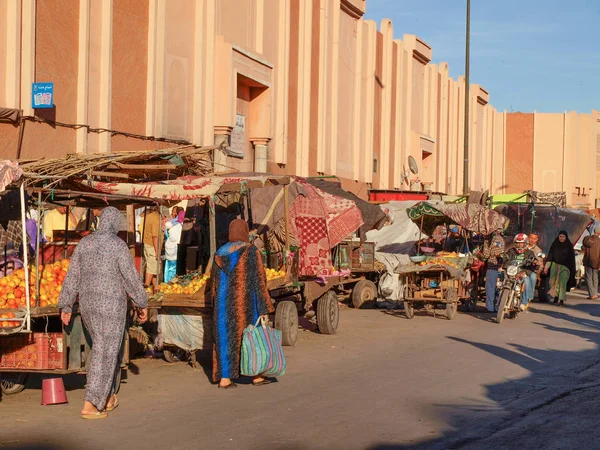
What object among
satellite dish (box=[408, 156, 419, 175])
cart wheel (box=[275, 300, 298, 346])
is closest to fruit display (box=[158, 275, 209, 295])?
cart wheel (box=[275, 300, 298, 346])

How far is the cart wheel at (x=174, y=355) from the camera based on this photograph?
11930mm

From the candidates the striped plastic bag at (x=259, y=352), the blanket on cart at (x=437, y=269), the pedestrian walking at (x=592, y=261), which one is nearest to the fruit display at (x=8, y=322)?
the striped plastic bag at (x=259, y=352)

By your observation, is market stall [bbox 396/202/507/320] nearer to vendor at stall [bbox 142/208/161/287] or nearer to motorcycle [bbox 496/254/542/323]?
motorcycle [bbox 496/254/542/323]

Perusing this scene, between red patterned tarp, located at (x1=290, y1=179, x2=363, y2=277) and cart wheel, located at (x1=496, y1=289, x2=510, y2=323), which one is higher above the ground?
red patterned tarp, located at (x1=290, y1=179, x2=363, y2=277)

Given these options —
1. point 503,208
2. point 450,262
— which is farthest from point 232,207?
point 503,208

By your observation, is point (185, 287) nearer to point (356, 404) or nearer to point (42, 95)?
point (356, 404)

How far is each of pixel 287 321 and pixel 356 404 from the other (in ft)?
14.8

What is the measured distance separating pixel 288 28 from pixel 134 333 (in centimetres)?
1952

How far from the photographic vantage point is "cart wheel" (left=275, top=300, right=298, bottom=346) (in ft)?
44.6

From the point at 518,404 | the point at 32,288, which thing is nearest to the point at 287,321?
the point at 518,404

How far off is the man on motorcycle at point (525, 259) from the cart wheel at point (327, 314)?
4.76 m

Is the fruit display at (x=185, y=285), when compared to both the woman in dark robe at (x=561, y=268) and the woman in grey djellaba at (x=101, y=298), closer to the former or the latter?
the woman in grey djellaba at (x=101, y=298)

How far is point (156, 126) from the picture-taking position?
22.0 meters

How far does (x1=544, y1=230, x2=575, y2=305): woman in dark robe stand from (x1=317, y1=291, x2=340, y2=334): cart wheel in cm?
873
